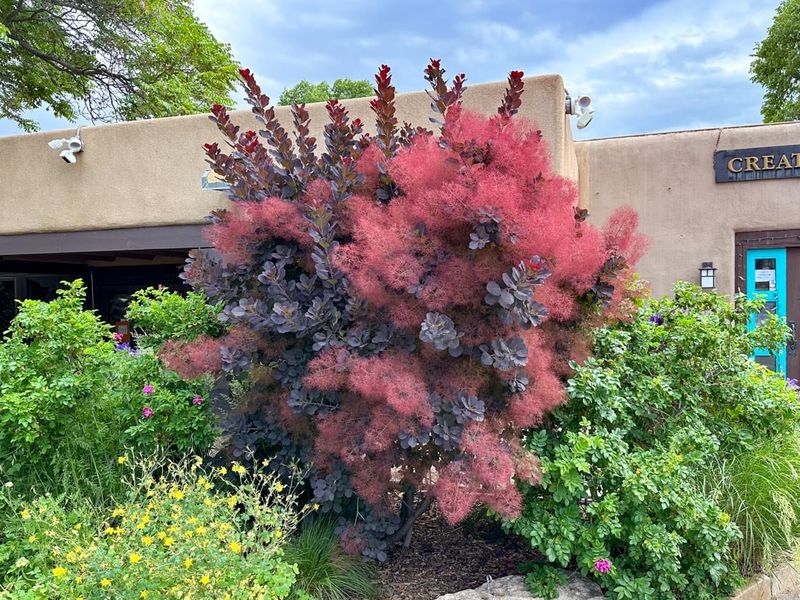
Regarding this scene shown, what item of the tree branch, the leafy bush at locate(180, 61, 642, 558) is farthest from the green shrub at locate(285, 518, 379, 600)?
the tree branch

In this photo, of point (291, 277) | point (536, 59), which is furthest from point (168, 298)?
point (536, 59)

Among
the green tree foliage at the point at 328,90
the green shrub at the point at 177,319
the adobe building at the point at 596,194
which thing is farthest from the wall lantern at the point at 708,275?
the green tree foliage at the point at 328,90

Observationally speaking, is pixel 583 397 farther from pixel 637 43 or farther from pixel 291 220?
pixel 637 43

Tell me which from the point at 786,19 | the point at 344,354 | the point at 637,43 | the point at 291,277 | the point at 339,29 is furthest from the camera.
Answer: the point at 786,19

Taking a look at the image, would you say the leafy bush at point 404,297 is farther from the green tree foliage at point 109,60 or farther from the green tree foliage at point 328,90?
the green tree foliage at point 328,90

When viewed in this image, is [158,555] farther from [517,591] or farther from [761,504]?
[761,504]

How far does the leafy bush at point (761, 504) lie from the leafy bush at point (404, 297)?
3.68 ft

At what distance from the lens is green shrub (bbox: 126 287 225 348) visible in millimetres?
3574

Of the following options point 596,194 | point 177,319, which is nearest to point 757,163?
point 596,194

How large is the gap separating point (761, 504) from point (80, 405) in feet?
13.3

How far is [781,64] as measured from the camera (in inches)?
600

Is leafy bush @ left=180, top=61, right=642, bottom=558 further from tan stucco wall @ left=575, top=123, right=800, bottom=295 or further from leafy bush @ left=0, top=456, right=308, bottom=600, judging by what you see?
tan stucco wall @ left=575, top=123, right=800, bottom=295

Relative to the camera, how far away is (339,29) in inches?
275

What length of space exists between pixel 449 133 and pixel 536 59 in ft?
10.7
